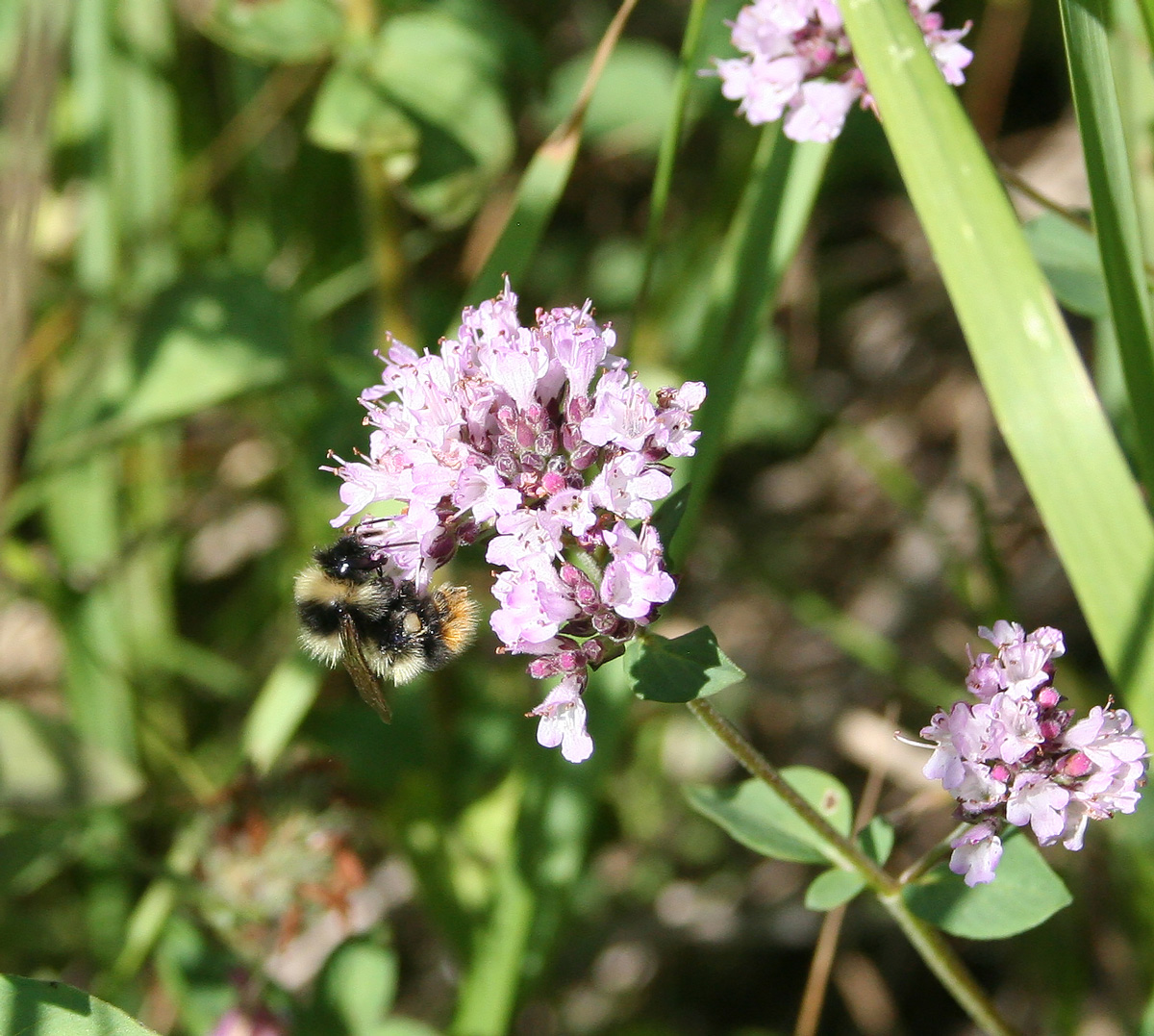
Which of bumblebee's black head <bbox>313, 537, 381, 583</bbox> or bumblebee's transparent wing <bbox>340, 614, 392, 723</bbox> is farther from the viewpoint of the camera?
bumblebee's black head <bbox>313, 537, 381, 583</bbox>

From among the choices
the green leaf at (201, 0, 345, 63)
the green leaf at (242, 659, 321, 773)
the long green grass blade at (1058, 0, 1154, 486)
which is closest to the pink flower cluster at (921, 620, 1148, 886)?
the long green grass blade at (1058, 0, 1154, 486)

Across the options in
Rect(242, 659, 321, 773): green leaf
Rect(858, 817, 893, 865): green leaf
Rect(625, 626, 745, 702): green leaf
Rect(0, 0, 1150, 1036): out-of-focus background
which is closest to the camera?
Rect(625, 626, 745, 702): green leaf

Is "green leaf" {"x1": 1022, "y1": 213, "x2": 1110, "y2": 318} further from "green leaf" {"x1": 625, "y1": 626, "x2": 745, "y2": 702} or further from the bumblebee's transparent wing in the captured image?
the bumblebee's transparent wing

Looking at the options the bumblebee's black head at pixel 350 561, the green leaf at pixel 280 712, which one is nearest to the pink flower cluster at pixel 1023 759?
the bumblebee's black head at pixel 350 561

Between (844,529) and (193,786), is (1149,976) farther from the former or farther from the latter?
(193,786)

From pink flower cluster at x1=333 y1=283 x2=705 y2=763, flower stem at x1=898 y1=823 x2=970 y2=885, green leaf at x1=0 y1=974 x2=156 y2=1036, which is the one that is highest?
pink flower cluster at x1=333 y1=283 x2=705 y2=763

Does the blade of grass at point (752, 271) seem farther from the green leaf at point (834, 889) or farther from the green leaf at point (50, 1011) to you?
the green leaf at point (50, 1011)
